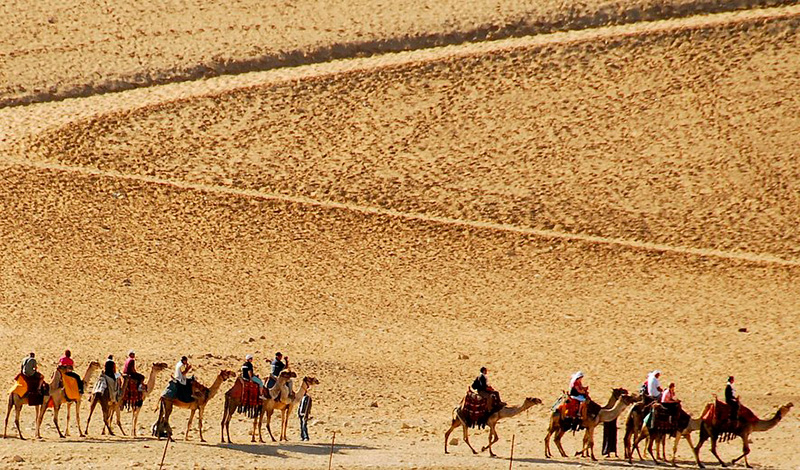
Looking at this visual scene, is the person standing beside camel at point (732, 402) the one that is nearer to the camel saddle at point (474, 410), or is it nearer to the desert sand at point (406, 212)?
the desert sand at point (406, 212)

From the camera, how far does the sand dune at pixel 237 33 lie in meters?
66.2

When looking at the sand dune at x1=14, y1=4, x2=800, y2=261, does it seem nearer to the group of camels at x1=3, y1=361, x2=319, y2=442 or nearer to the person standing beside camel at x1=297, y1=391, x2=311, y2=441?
the person standing beside camel at x1=297, y1=391, x2=311, y2=441

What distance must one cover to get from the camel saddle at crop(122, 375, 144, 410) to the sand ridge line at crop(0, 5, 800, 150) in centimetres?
3180

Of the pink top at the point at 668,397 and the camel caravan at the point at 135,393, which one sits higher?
the pink top at the point at 668,397

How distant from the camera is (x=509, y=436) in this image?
112 feet

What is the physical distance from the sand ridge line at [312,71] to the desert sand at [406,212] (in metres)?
0.16

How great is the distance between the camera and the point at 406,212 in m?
55.3

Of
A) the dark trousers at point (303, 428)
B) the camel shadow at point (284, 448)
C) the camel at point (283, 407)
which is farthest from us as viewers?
the dark trousers at point (303, 428)

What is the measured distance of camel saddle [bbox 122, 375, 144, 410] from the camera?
1231 inches

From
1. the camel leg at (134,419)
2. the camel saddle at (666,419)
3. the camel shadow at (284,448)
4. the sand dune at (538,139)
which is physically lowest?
the camel shadow at (284,448)

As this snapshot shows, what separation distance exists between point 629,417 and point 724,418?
2039 millimetres

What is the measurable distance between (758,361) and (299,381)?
44.1 feet

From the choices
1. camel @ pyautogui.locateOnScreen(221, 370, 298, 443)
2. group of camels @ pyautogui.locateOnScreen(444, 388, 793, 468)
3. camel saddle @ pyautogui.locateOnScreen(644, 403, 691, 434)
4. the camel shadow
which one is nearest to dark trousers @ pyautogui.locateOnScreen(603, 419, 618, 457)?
group of camels @ pyautogui.locateOnScreen(444, 388, 793, 468)

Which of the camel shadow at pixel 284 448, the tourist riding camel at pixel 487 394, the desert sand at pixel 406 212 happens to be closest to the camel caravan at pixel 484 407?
the tourist riding camel at pixel 487 394
